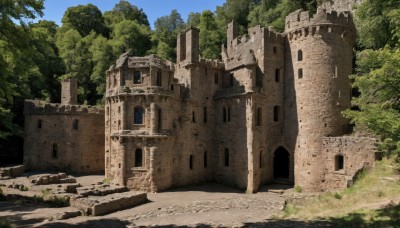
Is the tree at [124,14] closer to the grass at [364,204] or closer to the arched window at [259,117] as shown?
the arched window at [259,117]

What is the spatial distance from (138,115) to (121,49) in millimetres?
30966

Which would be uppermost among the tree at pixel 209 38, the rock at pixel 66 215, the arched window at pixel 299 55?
the tree at pixel 209 38

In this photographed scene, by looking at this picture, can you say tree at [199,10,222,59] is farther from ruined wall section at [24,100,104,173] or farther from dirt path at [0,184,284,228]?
dirt path at [0,184,284,228]

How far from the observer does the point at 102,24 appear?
69.8m

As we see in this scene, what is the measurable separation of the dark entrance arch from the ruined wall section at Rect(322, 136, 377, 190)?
6137 millimetres

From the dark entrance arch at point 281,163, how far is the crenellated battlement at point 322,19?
496 inches

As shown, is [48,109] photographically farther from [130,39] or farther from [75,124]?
[130,39]

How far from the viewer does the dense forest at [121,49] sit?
12.9 metres

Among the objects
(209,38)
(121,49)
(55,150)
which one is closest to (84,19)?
(121,49)

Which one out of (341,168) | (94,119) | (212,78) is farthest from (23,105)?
(341,168)

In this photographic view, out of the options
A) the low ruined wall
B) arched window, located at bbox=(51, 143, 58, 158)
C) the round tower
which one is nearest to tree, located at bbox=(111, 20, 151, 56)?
arched window, located at bbox=(51, 143, 58, 158)

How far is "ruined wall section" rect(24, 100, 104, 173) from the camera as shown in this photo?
115 feet

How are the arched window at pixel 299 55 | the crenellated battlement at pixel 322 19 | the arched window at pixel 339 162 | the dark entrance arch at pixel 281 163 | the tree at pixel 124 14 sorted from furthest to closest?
the tree at pixel 124 14 → the dark entrance arch at pixel 281 163 → the arched window at pixel 299 55 → the crenellated battlement at pixel 322 19 → the arched window at pixel 339 162

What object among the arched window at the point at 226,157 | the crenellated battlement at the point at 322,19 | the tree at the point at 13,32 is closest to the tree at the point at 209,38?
the crenellated battlement at the point at 322,19
